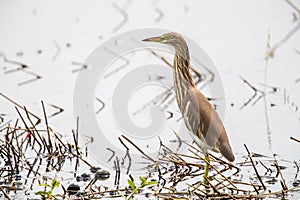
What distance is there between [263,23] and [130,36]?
1766mm

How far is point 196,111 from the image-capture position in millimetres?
4172

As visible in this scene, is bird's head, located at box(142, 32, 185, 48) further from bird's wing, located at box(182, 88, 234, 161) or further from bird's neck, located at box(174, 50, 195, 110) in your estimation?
bird's wing, located at box(182, 88, 234, 161)

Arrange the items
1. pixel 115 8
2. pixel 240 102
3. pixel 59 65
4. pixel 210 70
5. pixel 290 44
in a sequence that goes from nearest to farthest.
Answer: pixel 240 102 < pixel 210 70 < pixel 59 65 < pixel 290 44 < pixel 115 8

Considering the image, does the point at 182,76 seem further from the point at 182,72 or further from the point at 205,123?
the point at 205,123

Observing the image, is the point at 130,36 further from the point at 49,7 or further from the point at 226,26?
the point at 49,7

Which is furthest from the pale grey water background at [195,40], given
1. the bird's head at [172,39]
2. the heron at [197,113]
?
the bird's head at [172,39]

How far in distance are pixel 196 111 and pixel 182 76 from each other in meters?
0.35

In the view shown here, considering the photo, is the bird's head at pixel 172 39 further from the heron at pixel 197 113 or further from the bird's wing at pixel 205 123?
the bird's wing at pixel 205 123

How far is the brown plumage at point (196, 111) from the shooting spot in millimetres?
4024

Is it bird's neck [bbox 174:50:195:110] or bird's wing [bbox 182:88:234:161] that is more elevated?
bird's neck [bbox 174:50:195:110]

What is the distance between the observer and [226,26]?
8211mm

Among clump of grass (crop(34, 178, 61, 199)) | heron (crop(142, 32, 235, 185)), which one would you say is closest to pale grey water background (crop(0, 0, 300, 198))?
heron (crop(142, 32, 235, 185))

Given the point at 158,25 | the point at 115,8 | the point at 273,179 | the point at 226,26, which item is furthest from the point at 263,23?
the point at 273,179

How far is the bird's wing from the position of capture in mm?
4004
